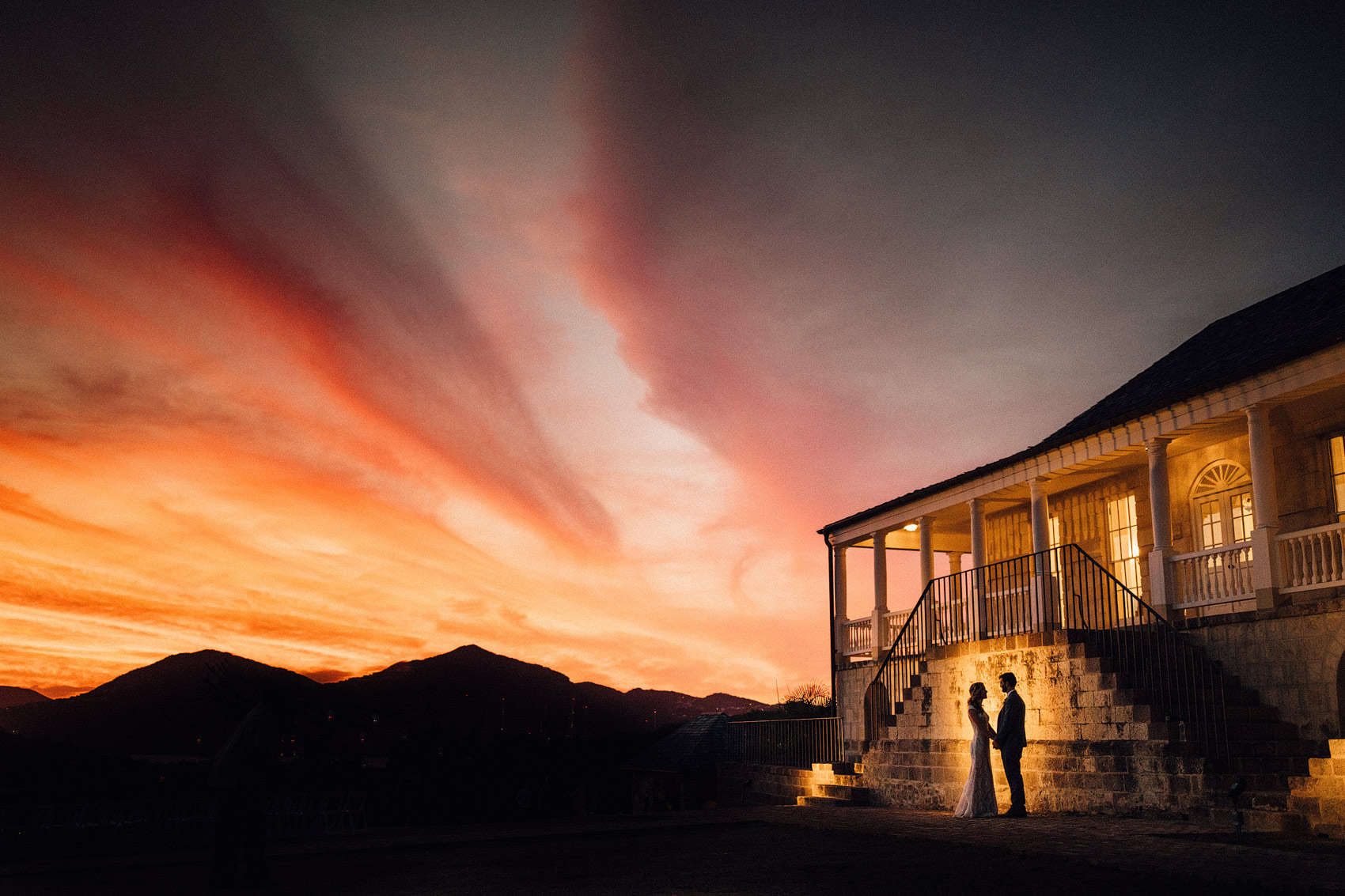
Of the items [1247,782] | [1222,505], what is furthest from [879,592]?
[1247,782]

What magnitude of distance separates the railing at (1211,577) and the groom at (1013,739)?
3.63m

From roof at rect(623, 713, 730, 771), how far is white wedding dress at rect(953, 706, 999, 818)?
12.2 metres

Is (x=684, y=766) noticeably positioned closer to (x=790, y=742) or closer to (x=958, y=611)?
(x=790, y=742)

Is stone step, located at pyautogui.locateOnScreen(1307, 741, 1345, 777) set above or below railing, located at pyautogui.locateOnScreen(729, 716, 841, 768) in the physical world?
above

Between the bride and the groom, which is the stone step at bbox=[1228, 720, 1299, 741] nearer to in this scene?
the groom

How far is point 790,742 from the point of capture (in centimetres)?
2219

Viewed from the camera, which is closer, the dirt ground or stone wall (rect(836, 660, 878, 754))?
the dirt ground

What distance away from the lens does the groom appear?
39.4 ft

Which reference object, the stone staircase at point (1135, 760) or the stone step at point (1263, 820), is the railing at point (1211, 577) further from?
the stone step at point (1263, 820)

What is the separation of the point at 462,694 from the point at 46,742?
5467 centimetres

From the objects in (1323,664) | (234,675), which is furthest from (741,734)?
(234,675)

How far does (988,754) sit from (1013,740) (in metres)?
0.48

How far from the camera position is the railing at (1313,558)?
11.9m

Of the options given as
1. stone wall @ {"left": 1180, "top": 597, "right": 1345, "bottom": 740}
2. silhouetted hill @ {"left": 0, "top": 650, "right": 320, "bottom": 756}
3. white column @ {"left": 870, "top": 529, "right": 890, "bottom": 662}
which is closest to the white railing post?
white column @ {"left": 870, "top": 529, "right": 890, "bottom": 662}
